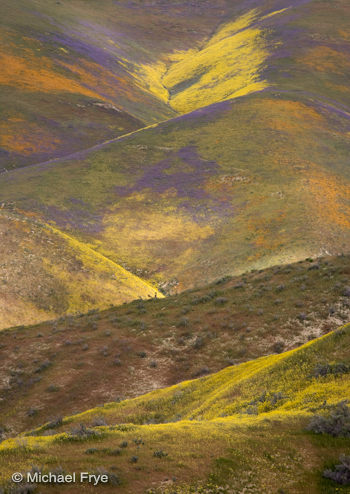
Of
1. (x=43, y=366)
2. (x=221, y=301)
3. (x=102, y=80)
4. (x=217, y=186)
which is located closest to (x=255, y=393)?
(x=43, y=366)

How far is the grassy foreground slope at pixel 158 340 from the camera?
68.7 feet

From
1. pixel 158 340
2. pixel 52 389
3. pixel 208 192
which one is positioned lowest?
pixel 208 192

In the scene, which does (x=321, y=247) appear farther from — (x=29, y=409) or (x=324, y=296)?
(x=29, y=409)

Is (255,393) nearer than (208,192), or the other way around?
(255,393)

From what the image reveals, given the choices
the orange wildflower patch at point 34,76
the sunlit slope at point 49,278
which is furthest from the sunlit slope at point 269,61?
the sunlit slope at point 49,278

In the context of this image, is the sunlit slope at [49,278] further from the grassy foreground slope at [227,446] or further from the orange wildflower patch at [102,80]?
the orange wildflower patch at [102,80]

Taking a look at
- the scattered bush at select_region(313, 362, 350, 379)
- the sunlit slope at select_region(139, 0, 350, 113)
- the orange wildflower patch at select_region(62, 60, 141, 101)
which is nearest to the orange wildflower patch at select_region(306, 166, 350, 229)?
the scattered bush at select_region(313, 362, 350, 379)

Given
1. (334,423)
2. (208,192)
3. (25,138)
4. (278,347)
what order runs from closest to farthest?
1. (334,423)
2. (278,347)
3. (208,192)
4. (25,138)

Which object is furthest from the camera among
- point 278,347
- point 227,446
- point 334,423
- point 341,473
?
point 278,347

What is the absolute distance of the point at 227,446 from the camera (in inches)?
404

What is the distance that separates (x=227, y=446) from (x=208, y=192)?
52.5 meters

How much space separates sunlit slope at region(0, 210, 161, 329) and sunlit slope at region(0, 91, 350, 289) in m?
6.25

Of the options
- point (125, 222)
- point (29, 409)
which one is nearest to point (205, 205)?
point (125, 222)

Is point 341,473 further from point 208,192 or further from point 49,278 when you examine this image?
point 208,192
